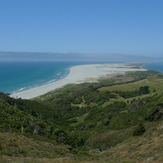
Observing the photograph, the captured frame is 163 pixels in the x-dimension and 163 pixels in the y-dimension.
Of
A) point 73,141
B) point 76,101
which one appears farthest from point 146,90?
point 73,141

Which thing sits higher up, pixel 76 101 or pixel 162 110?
pixel 162 110

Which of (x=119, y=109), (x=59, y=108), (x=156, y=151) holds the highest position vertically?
(x=156, y=151)

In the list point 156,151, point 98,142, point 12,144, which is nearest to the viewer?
point 156,151

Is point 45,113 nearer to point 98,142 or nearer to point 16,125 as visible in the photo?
point 16,125

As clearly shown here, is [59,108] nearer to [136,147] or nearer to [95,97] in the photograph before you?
[95,97]

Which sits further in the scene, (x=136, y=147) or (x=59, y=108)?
(x=59, y=108)

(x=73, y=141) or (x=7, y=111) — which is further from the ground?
(x=7, y=111)

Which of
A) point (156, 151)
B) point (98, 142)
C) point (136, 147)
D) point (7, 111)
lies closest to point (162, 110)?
point (98, 142)

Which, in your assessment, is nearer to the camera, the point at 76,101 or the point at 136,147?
the point at 136,147

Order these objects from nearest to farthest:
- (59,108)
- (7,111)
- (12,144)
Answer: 1. (12,144)
2. (7,111)
3. (59,108)
